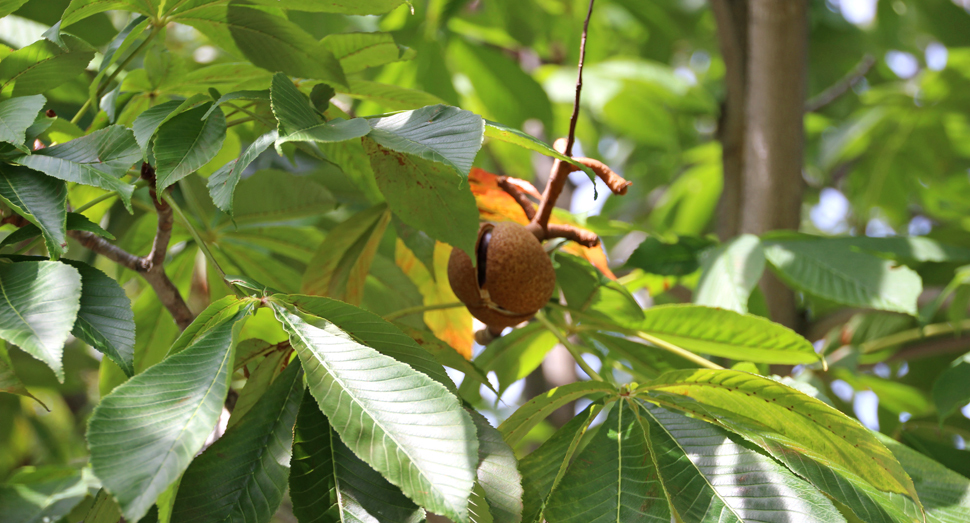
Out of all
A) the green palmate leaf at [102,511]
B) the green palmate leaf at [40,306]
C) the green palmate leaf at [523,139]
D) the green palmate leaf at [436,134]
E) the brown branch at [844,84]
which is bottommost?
the green palmate leaf at [102,511]

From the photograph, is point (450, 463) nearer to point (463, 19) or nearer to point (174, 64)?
point (174, 64)

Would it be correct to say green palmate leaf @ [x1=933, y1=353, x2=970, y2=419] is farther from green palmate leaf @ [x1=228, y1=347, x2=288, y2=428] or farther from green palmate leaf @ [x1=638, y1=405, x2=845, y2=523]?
green palmate leaf @ [x1=228, y1=347, x2=288, y2=428]

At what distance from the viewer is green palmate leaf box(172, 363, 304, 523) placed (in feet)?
1.30

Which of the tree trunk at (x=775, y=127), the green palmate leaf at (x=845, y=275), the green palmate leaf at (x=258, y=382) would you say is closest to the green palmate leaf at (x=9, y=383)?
the green palmate leaf at (x=258, y=382)

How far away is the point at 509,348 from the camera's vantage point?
771 mm

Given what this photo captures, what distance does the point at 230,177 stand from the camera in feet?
1.39

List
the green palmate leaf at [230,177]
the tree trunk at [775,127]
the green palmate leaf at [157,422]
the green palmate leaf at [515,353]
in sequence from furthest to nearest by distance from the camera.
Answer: the tree trunk at [775,127] → the green palmate leaf at [515,353] → the green palmate leaf at [230,177] → the green palmate leaf at [157,422]

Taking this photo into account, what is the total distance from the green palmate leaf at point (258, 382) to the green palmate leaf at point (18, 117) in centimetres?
20

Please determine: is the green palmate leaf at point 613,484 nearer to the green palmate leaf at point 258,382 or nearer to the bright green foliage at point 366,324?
the bright green foliage at point 366,324

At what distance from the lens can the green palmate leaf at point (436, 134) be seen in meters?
0.42

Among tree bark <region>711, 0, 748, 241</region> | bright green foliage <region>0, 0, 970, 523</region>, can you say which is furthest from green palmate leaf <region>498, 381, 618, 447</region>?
tree bark <region>711, 0, 748, 241</region>

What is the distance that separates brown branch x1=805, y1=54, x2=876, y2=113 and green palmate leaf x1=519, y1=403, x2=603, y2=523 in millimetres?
1638

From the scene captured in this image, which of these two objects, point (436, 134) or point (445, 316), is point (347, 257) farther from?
point (436, 134)

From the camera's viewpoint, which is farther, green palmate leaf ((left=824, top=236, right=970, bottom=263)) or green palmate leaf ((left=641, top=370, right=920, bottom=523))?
green palmate leaf ((left=824, top=236, right=970, bottom=263))
